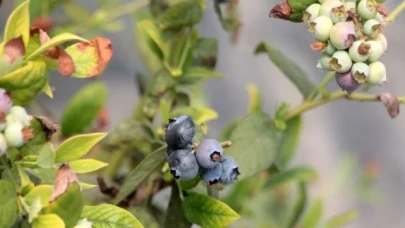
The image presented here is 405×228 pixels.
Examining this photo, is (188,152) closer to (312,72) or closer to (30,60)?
(30,60)

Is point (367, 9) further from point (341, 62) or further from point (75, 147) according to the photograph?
point (75, 147)

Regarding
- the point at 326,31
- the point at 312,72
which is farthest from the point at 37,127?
the point at 312,72

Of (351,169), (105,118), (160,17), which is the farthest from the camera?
(351,169)

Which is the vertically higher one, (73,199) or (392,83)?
(73,199)

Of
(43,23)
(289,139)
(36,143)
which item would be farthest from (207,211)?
(43,23)

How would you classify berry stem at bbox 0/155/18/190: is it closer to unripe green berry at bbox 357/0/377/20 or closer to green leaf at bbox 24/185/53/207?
green leaf at bbox 24/185/53/207

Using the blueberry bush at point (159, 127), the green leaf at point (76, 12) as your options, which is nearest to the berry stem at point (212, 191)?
the blueberry bush at point (159, 127)

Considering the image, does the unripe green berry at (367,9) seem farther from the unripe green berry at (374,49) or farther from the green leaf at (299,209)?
the green leaf at (299,209)
